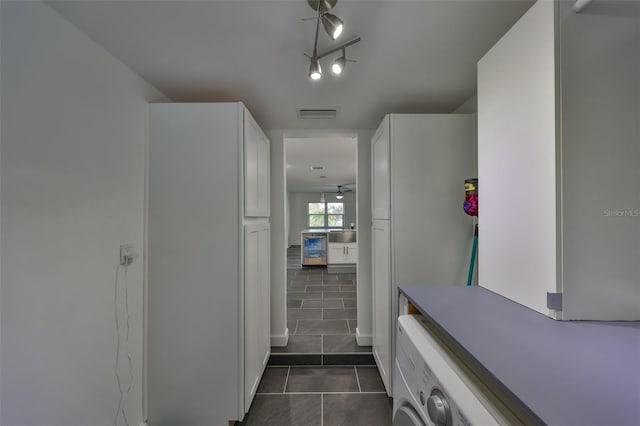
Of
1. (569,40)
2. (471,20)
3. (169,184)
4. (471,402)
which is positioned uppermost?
(471,20)

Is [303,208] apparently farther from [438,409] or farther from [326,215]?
[438,409]

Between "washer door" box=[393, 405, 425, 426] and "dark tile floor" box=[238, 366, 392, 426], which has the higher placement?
"washer door" box=[393, 405, 425, 426]

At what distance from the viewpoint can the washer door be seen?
2.47 ft

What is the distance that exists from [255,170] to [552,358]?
173 cm

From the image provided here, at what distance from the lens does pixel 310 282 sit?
451cm

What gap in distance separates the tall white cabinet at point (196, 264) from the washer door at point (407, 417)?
3.21ft

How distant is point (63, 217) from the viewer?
3.50 feet

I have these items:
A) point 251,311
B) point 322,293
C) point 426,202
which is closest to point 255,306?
point 251,311

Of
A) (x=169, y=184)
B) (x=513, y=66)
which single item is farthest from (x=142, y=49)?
(x=513, y=66)

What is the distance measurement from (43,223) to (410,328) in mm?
1552

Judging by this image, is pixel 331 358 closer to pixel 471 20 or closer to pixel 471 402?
pixel 471 402

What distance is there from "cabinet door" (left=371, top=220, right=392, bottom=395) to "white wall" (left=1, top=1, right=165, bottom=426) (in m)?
1.63

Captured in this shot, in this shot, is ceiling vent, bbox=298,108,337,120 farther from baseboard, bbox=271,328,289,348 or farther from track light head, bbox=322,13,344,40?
baseboard, bbox=271,328,289,348

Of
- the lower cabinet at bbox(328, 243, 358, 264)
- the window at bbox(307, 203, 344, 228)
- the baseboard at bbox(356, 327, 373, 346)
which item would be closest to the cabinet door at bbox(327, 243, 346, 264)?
the lower cabinet at bbox(328, 243, 358, 264)
